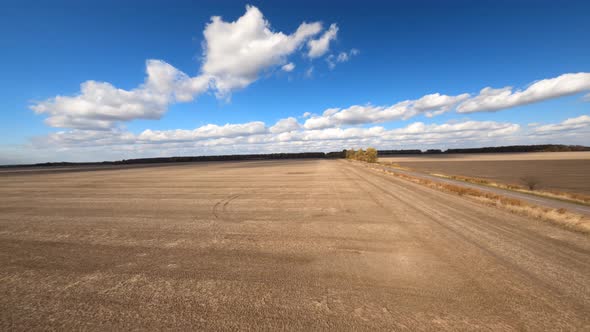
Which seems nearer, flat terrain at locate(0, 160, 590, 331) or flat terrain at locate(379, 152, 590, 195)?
flat terrain at locate(0, 160, 590, 331)

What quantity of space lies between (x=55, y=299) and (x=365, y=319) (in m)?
5.03

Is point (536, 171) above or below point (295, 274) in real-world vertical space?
below

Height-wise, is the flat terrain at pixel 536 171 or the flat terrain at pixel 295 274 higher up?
the flat terrain at pixel 295 274

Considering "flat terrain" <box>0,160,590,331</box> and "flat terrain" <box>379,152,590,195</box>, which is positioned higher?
"flat terrain" <box>0,160,590,331</box>

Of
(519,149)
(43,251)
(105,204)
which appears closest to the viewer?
(43,251)

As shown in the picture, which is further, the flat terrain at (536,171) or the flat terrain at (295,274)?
the flat terrain at (536,171)

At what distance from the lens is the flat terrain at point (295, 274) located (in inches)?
131

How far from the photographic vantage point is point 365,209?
1038 cm

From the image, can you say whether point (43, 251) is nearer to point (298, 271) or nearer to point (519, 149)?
point (298, 271)

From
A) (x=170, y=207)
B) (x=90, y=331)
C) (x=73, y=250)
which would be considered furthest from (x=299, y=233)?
(x=170, y=207)

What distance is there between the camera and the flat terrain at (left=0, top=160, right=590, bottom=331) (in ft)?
10.9

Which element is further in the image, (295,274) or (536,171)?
(536,171)

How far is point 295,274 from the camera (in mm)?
4578

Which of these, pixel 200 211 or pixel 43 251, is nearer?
pixel 43 251
